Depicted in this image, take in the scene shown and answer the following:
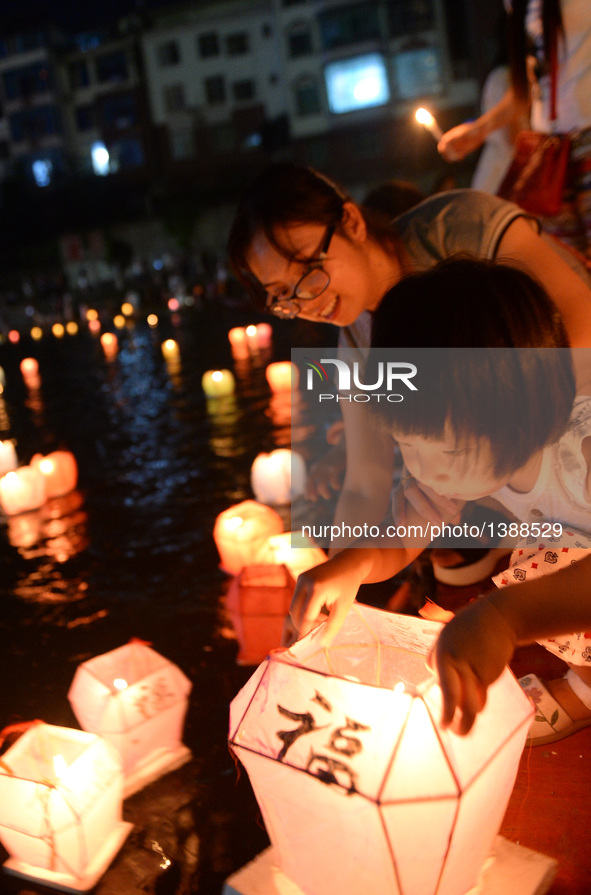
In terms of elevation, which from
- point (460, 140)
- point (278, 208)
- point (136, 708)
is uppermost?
point (460, 140)

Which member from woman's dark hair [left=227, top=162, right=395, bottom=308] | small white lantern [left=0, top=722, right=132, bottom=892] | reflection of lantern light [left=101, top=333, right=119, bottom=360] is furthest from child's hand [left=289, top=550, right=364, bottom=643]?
reflection of lantern light [left=101, top=333, right=119, bottom=360]

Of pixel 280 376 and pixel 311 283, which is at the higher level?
pixel 311 283

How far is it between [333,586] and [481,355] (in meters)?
0.47

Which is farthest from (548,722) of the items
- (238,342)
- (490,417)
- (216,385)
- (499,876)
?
(238,342)

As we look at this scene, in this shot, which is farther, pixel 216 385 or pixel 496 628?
pixel 216 385

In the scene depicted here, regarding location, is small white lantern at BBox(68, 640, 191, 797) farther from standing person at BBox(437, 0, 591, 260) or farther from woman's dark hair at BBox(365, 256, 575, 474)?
standing person at BBox(437, 0, 591, 260)

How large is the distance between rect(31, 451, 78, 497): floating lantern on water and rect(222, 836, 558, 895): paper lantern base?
3.13 meters

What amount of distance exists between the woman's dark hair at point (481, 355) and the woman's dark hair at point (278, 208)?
568mm

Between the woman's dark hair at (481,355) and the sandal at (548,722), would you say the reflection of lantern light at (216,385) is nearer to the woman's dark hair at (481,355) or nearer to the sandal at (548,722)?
the sandal at (548,722)

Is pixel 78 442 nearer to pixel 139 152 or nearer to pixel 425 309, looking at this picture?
pixel 425 309

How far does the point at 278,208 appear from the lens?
5.60ft

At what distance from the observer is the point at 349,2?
95.0 ft

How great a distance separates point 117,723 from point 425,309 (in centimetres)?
122

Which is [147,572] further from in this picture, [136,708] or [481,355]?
[481,355]
